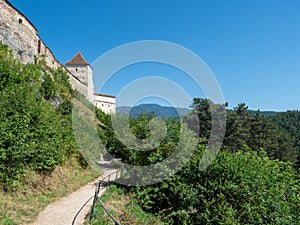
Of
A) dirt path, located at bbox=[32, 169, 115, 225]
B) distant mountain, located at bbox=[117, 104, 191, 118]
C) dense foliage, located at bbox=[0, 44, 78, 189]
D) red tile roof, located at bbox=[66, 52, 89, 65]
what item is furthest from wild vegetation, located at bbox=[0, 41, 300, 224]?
red tile roof, located at bbox=[66, 52, 89, 65]

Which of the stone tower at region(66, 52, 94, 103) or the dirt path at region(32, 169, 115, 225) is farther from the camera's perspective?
the stone tower at region(66, 52, 94, 103)

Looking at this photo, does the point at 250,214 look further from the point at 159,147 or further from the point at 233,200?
the point at 159,147

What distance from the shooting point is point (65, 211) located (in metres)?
8.56

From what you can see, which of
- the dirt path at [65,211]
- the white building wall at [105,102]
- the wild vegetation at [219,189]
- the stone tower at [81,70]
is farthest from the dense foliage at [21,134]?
the white building wall at [105,102]

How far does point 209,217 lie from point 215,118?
2464 centimetres

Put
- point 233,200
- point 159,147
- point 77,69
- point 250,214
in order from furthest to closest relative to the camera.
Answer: point 77,69
point 159,147
point 233,200
point 250,214

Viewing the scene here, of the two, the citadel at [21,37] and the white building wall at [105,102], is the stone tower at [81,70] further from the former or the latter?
the citadel at [21,37]

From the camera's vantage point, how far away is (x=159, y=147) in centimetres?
1188

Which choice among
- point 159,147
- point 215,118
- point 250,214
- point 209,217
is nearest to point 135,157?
point 159,147

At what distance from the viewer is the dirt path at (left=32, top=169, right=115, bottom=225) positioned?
747 cm

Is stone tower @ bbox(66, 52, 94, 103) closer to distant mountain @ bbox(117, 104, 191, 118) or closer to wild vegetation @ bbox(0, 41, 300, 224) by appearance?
distant mountain @ bbox(117, 104, 191, 118)

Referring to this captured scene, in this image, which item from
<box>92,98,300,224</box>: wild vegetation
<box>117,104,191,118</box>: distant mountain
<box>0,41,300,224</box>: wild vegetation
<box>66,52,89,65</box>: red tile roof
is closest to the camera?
<box>0,41,300,224</box>: wild vegetation

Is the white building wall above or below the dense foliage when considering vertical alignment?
above

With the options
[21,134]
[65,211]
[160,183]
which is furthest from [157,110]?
[21,134]
